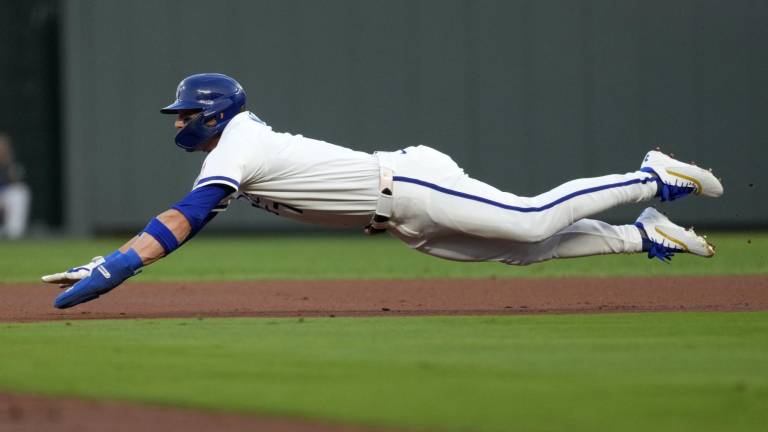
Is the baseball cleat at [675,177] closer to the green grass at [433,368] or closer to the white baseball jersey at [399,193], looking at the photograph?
the white baseball jersey at [399,193]

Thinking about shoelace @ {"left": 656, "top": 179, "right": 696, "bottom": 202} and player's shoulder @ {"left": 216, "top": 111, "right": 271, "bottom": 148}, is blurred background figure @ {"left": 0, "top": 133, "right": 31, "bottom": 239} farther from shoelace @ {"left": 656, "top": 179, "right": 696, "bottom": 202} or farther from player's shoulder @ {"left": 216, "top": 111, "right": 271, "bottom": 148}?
shoelace @ {"left": 656, "top": 179, "right": 696, "bottom": 202}

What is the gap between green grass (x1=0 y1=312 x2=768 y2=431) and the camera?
4.12 metres

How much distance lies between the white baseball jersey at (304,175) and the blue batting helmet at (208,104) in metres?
0.09

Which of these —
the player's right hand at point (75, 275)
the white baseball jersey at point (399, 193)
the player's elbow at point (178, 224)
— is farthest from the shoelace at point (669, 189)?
the player's right hand at point (75, 275)

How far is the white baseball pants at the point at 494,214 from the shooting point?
693 cm

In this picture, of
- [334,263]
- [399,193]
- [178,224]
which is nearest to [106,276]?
[178,224]

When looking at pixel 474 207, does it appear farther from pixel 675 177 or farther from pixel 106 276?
pixel 106 276

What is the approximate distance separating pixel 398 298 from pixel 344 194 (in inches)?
64.4

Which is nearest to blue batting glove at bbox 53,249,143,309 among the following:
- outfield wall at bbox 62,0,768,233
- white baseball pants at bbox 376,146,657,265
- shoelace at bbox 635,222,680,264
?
white baseball pants at bbox 376,146,657,265

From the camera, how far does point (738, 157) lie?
58.2ft

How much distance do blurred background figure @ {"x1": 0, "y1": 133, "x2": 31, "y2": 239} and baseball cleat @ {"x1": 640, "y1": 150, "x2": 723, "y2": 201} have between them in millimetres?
12696

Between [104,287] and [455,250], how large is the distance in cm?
185

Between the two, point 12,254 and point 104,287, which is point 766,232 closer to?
point 12,254

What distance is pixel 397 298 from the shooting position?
27.7 feet
